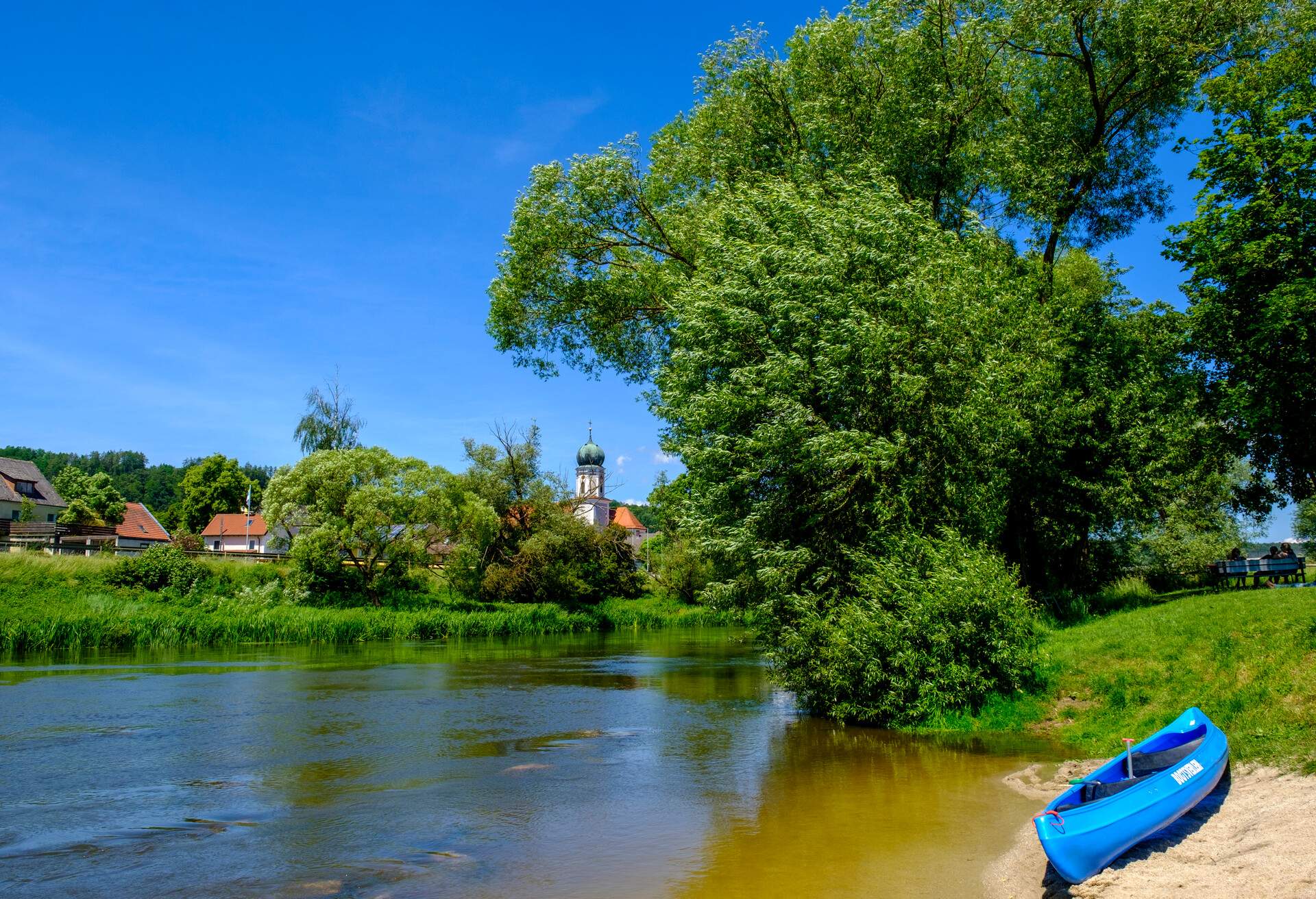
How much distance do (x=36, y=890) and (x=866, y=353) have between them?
13.8 m

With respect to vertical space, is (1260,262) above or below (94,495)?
below

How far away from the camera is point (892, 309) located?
16.9 meters

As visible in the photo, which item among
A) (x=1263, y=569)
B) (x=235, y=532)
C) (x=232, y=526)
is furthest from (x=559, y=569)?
(x=232, y=526)

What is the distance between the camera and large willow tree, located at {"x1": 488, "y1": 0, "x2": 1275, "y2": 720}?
16.1 meters

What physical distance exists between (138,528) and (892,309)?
3372 inches

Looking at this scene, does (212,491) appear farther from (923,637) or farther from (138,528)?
(923,637)

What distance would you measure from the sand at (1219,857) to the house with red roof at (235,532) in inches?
3482

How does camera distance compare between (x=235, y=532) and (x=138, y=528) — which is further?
(x=235, y=532)

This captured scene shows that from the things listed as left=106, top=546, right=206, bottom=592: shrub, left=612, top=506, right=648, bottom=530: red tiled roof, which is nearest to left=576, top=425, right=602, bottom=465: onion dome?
left=612, top=506, right=648, bottom=530: red tiled roof

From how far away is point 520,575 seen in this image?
165ft

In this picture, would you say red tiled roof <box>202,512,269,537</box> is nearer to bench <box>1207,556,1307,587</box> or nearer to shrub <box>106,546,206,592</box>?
shrub <box>106,546,206,592</box>

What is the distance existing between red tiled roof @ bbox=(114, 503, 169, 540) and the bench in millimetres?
78668

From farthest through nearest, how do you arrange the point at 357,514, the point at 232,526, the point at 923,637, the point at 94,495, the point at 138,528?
the point at 232,526
the point at 138,528
the point at 94,495
the point at 357,514
the point at 923,637

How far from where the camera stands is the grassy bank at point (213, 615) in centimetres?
3092
